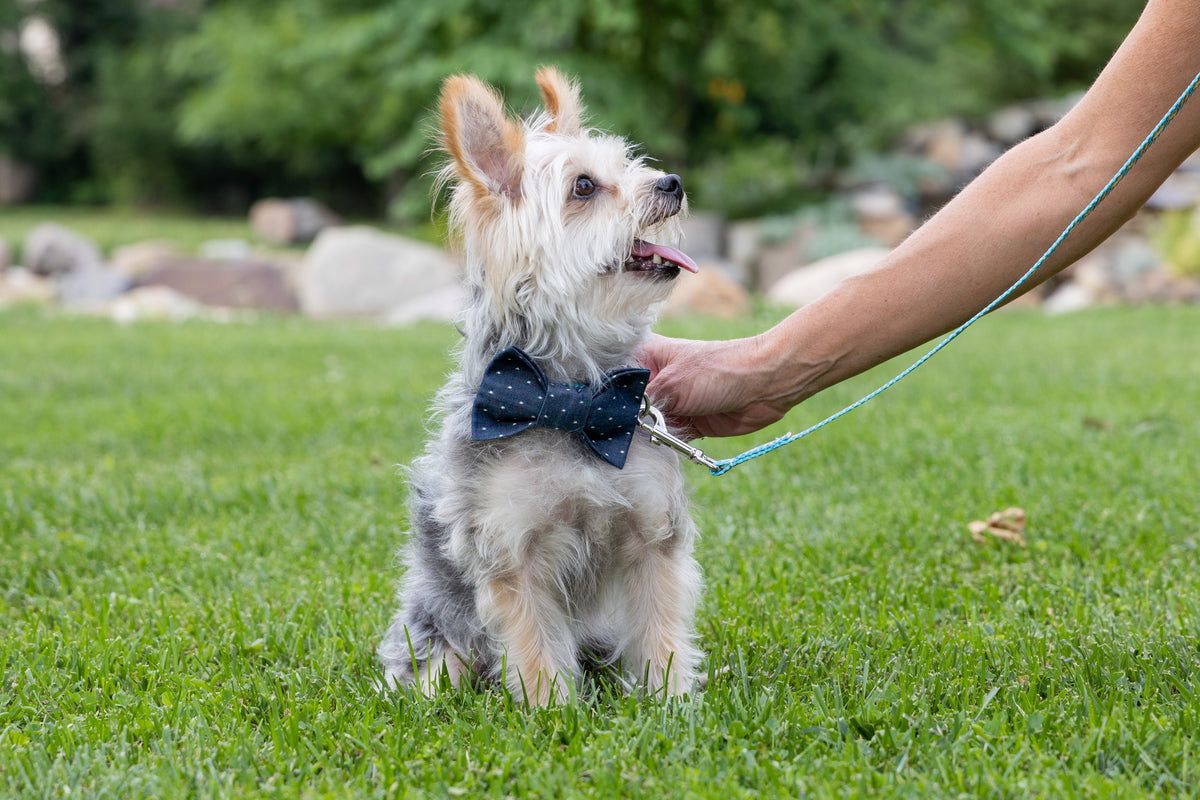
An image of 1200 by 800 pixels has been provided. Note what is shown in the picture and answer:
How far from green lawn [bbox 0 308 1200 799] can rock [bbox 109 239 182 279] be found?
1190 centimetres

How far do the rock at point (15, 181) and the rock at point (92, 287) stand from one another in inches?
714

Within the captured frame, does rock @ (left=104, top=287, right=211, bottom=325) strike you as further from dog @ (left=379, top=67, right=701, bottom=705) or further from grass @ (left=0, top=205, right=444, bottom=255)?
dog @ (left=379, top=67, right=701, bottom=705)

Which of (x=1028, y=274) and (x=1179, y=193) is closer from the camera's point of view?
(x=1028, y=274)

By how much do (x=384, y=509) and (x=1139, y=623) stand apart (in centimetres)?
299

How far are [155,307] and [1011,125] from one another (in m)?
17.0

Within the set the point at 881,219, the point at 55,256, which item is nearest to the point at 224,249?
the point at 55,256

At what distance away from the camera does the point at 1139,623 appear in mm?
3332

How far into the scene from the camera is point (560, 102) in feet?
10.7

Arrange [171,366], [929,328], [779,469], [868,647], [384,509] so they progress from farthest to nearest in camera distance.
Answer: [171,366] < [779,469] < [384,509] < [868,647] < [929,328]

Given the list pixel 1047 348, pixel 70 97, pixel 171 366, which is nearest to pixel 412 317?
pixel 171 366

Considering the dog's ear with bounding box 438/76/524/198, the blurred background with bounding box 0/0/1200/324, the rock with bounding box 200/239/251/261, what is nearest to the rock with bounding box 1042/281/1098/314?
the blurred background with bounding box 0/0/1200/324

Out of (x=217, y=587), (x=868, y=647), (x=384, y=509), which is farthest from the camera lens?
(x=384, y=509)

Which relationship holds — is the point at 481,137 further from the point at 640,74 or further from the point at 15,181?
the point at 15,181

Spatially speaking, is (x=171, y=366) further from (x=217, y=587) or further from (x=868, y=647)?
(x=868, y=647)
